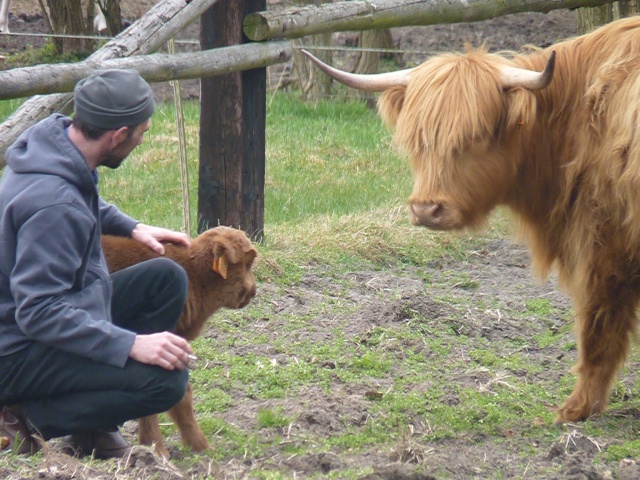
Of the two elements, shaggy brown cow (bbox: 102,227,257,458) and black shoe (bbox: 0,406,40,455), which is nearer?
black shoe (bbox: 0,406,40,455)

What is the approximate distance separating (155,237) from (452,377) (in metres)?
1.86

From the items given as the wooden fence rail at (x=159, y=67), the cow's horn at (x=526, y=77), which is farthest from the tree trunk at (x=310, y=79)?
the cow's horn at (x=526, y=77)

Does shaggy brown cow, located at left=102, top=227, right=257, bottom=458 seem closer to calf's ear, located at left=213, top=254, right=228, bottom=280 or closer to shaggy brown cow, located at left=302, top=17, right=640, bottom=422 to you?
calf's ear, located at left=213, top=254, right=228, bottom=280

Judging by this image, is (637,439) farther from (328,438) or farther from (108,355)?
(108,355)

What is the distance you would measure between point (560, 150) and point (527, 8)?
285 cm

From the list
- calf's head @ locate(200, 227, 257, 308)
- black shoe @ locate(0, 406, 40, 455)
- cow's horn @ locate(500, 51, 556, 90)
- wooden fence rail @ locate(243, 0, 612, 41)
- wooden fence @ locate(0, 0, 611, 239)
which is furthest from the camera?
wooden fence rail @ locate(243, 0, 612, 41)

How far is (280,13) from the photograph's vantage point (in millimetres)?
6434

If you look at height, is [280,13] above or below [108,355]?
above

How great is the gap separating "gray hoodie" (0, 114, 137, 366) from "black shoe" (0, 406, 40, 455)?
33cm

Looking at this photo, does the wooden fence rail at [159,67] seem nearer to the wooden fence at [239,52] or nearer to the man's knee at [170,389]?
the wooden fence at [239,52]

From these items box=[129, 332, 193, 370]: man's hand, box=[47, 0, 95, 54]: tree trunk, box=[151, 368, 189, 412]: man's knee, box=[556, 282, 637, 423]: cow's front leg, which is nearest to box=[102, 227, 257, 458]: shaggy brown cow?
box=[151, 368, 189, 412]: man's knee

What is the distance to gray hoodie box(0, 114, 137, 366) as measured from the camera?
325 cm

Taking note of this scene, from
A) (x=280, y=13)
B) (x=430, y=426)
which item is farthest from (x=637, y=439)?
(x=280, y=13)

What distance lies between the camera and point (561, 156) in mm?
4719
